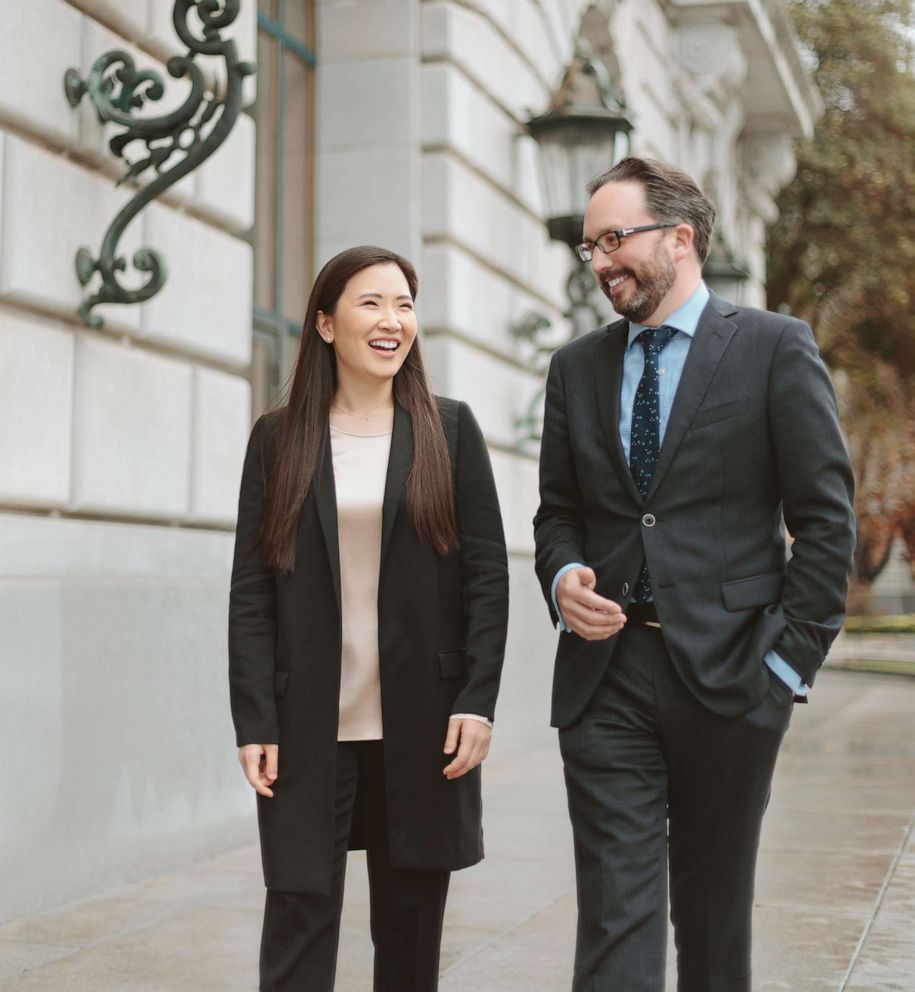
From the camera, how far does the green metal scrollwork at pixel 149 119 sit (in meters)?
5.74

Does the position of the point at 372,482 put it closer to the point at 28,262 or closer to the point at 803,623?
the point at 803,623

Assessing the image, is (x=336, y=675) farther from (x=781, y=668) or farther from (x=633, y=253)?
(x=633, y=253)

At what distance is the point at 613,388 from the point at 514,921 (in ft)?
8.87

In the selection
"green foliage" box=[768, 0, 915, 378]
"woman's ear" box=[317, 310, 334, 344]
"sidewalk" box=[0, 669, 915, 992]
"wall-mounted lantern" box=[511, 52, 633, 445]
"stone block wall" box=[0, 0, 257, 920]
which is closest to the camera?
"woman's ear" box=[317, 310, 334, 344]

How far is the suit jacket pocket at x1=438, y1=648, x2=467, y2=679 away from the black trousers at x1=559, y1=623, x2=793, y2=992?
26cm

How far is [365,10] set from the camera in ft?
30.9

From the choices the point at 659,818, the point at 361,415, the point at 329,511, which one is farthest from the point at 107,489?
the point at 659,818

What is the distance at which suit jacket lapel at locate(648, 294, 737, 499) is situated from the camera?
328cm

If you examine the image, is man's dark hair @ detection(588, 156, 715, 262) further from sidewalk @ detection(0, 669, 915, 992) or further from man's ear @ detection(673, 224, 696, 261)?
sidewalk @ detection(0, 669, 915, 992)

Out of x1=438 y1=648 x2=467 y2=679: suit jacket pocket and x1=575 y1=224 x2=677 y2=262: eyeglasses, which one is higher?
x1=575 y1=224 x2=677 y2=262: eyeglasses

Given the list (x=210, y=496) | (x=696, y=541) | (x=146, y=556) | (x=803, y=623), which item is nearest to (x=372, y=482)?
(x=696, y=541)

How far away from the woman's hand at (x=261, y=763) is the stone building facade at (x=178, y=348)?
2097 millimetres

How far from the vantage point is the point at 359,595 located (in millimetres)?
3426

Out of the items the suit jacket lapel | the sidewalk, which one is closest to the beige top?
the suit jacket lapel
